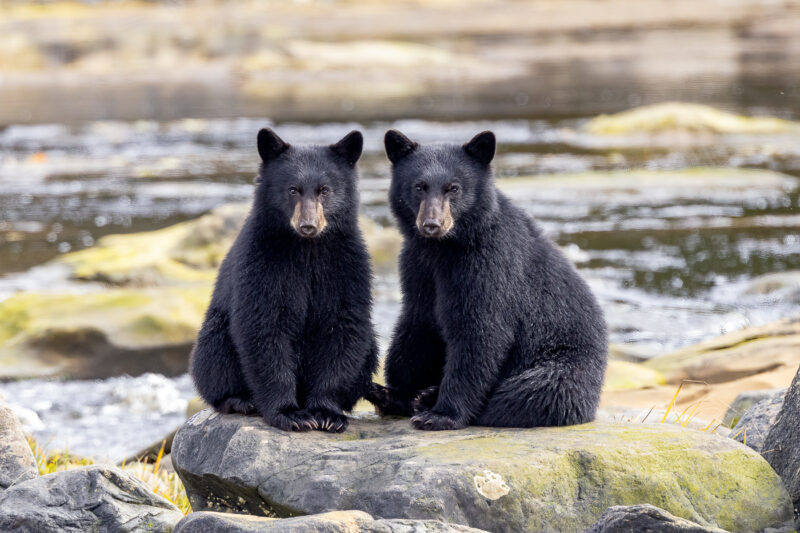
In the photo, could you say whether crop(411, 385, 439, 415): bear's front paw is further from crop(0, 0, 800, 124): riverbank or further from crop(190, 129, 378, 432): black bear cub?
crop(0, 0, 800, 124): riverbank

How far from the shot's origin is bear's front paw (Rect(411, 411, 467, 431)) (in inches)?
214

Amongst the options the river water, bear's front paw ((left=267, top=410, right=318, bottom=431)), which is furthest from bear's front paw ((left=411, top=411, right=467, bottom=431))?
the river water

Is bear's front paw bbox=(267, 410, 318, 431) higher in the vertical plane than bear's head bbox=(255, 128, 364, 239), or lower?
lower

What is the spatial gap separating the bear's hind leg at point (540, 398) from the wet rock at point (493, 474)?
97 millimetres

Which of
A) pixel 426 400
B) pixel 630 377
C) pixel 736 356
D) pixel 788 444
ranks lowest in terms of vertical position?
pixel 630 377

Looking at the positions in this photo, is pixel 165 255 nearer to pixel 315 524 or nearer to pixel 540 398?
pixel 540 398

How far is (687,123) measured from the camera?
25.5 meters

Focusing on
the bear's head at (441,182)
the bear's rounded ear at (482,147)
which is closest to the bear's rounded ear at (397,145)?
the bear's head at (441,182)

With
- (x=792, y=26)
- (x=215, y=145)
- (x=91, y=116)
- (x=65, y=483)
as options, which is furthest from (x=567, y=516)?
(x=792, y=26)

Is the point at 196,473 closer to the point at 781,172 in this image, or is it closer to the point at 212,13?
the point at 781,172

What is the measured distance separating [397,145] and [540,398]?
5.00ft

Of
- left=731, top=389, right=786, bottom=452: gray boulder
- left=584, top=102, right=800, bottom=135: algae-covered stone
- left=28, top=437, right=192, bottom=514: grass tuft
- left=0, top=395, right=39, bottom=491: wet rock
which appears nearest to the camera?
left=0, top=395, right=39, bottom=491: wet rock

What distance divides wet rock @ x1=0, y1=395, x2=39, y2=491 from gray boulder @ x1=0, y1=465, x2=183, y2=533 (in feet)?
2.04

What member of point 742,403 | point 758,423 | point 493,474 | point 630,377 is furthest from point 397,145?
point 630,377
